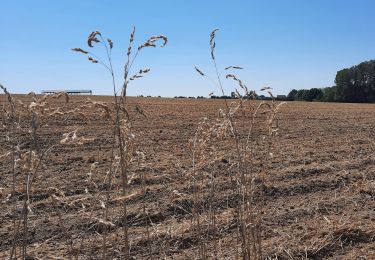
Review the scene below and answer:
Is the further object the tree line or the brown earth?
the tree line

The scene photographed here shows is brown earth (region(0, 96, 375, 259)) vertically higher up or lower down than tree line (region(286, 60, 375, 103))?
lower down

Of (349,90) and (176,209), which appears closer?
(176,209)

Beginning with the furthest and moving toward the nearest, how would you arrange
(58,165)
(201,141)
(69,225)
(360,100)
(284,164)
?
(360,100), (284,164), (58,165), (69,225), (201,141)

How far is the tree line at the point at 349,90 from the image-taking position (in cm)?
9650

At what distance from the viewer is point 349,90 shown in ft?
320

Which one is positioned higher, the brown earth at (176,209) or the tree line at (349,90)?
the tree line at (349,90)

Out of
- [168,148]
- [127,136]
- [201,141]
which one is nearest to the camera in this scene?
[127,136]

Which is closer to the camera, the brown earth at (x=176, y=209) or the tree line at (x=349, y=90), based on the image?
the brown earth at (x=176, y=209)

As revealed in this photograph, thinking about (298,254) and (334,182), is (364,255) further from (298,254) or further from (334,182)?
(334,182)

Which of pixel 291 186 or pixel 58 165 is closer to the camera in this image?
pixel 291 186

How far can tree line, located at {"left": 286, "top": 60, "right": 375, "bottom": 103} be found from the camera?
96.5 m

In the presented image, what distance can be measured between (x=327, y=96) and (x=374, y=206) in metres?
96.9

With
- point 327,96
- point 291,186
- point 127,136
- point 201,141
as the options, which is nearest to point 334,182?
point 291,186

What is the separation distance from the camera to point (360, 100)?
96.5 metres
